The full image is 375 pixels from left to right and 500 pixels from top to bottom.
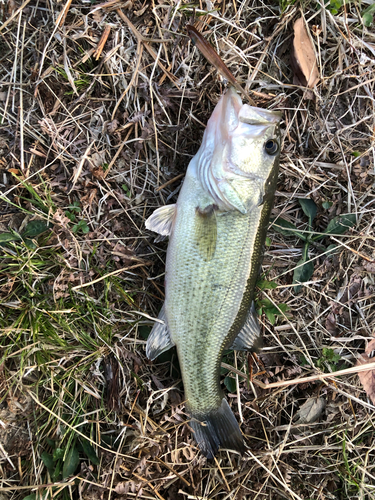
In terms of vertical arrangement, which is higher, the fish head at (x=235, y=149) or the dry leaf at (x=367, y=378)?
the fish head at (x=235, y=149)

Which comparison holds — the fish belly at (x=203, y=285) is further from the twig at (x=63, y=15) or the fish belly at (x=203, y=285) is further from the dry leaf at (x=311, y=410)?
the twig at (x=63, y=15)

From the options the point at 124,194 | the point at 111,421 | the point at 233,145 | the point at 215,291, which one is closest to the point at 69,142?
the point at 124,194

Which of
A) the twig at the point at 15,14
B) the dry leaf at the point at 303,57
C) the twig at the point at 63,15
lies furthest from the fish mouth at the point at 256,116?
the twig at the point at 15,14

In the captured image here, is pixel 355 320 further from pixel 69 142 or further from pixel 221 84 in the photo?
pixel 69 142

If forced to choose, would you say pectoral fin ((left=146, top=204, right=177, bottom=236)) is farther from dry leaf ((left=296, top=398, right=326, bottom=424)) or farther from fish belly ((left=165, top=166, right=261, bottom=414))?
dry leaf ((left=296, top=398, right=326, bottom=424))

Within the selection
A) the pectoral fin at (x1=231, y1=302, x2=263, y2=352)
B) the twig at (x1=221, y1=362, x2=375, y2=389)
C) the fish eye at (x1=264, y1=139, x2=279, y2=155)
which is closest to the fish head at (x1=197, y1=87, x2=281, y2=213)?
the fish eye at (x1=264, y1=139, x2=279, y2=155)
